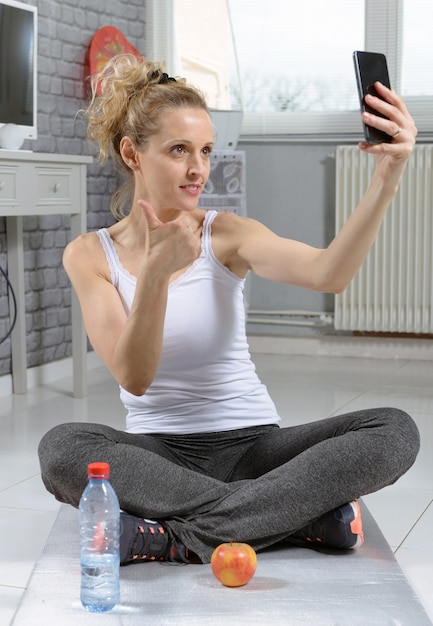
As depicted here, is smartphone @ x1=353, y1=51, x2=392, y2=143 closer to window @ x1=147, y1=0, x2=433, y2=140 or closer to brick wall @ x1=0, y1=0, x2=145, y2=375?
brick wall @ x1=0, y1=0, x2=145, y2=375

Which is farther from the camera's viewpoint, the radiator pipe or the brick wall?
the radiator pipe

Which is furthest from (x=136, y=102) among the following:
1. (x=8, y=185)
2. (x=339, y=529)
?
(x=8, y=185)

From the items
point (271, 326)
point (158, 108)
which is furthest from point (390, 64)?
point (158, 108)

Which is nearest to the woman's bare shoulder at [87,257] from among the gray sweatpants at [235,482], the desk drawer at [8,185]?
the gray sweatpants at [235,482]

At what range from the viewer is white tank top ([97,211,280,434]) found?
1.81m

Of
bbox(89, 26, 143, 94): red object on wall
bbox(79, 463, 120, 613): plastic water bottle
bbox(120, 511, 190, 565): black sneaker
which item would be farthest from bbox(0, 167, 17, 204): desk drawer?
bbox(79, 463, 120, 613): plastic water bottle

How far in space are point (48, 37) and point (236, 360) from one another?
2380mm

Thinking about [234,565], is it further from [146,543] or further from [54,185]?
[54,185]

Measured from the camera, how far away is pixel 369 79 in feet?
4.80

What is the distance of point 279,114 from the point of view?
4.59m

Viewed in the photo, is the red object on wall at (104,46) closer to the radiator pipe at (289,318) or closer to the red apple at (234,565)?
the radiator pipe at (289,318)

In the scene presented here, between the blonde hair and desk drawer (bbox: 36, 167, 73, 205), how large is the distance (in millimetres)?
1324

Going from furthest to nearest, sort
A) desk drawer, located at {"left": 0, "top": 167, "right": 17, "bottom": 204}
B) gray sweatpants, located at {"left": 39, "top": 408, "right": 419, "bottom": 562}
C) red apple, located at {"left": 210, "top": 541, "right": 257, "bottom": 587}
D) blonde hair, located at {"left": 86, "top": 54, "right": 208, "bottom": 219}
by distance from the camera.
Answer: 1. desk drawer, located at {"left": 0, "top": 167, "right": 17, "bottom": 204}
2. blonde hair, located at {"left": 86, "top": 54, "right": 208, "bottom": 219}
3. gray sweatpants, located at {"left": 39, "top": 408, "right": 419, "bottom": 562}
4. red apple, located at {"left": 210, "top": 541, "right": 257, "bottom": 587}

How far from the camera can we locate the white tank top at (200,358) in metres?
1.81
